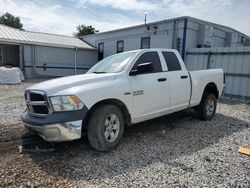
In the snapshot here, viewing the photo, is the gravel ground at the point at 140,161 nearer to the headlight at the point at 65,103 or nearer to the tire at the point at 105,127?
the tire at the point at 105,127

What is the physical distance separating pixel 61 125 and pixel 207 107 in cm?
462

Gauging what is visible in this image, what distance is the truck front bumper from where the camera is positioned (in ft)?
11.8

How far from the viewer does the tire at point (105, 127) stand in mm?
3918

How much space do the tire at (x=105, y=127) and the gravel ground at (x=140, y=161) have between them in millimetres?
201

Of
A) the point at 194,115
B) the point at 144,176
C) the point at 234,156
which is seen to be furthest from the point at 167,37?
the point at 144,176

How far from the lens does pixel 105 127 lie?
4.09 m

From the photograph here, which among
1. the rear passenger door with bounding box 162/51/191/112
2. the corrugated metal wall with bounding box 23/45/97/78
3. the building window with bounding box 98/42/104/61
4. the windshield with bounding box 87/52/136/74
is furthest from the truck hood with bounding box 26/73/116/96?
the building window with bounding box 98/42/104/61

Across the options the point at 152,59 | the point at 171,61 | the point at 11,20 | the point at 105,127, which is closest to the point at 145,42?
the point at 171,61

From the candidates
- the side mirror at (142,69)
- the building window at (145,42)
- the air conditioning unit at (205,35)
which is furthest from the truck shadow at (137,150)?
the building window at (145,42)

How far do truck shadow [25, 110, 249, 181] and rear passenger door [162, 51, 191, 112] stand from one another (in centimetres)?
71

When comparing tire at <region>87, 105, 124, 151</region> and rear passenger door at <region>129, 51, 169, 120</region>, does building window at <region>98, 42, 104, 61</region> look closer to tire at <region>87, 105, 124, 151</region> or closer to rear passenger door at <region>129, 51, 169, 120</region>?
rear passenger door at <region>129, 51, 169, 120</region>

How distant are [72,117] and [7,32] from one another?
1995cm

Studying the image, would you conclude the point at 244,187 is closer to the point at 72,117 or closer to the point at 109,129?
the point at 109,129

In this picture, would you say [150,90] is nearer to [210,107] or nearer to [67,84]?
[67,84]
